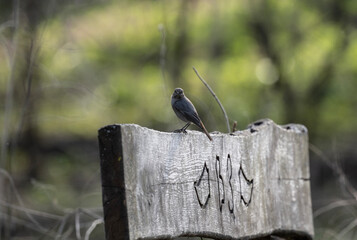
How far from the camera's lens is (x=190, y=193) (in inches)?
113

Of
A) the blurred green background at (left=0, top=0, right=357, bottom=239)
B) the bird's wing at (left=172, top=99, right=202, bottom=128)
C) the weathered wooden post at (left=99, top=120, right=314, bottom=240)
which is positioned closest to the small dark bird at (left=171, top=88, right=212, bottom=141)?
→ the bird's wing at (left=172, top=99, right=202, bottom=128)

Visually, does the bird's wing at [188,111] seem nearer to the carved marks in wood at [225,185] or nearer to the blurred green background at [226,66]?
the carved marks in wood at [225,185]

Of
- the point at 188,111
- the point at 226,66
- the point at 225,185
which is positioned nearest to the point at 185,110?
the point at 188,111

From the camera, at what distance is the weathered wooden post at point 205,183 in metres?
2.38

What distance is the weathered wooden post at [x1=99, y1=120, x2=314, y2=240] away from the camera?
2.38 meters

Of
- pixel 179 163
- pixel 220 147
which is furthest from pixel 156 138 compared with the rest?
pixel 220 147

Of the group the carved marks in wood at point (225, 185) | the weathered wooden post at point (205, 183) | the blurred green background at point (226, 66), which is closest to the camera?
Result: the weathered wooden post at point (205, 183)

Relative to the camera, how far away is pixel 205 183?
302 centimetres

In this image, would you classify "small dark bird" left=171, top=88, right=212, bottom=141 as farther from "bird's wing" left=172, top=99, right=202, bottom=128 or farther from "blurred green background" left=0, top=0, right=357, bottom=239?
"blurred green background" left=0, top=0, right=357, bottom=239

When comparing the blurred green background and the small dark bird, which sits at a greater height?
the blurred green background

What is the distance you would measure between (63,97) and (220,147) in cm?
720

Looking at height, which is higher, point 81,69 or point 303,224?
point 81,69

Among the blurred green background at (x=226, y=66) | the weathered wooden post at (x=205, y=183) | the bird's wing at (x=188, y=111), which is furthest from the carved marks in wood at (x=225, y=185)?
the blurred green background at (x=226, y=66)

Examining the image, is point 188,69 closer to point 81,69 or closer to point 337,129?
point 81,69
